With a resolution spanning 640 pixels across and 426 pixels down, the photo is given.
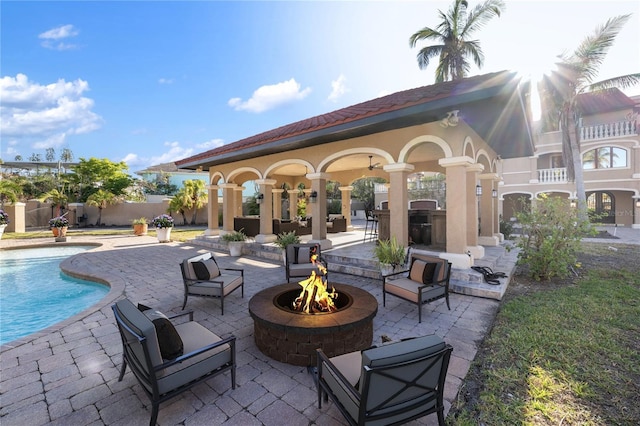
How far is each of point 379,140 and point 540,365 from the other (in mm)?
5804

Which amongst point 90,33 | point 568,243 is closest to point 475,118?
point 568,243

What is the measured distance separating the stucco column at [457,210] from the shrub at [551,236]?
5.72 feet

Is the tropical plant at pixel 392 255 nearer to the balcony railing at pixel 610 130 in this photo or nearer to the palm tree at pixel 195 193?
the palm tree at pixel 195 193

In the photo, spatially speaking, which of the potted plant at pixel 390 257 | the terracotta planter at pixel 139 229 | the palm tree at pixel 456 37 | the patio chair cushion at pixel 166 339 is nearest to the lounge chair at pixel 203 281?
the patio chair cushion at pixel 166 339

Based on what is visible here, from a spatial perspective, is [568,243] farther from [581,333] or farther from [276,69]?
[276,69]

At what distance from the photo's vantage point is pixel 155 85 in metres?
23.5

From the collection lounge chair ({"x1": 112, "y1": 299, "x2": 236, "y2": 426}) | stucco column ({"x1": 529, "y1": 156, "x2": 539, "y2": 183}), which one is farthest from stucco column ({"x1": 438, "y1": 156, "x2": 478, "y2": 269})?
stucco column ({"x1": 529, "y1": 156, "x2": 539, "y2": 183})

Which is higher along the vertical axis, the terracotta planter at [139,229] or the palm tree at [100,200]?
the palm tree at [100,200]

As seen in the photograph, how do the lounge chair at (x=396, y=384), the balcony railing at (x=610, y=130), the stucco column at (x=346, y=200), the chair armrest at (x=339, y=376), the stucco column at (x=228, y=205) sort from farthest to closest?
the balcony railing at (x=610, y=130) < the stucco column at (x=346, y=200) < the stucco column at (x=228, y=205) < the chair armrest at (x=339, y=376) < the lounge chair at (x=396, y=384)

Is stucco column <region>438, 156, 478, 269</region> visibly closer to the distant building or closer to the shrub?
the shrub

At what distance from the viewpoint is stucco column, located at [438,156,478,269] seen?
6.34 m

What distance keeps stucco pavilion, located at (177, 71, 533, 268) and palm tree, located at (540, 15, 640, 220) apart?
7554 mm

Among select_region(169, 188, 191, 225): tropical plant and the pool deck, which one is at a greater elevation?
select_region(169, 188, 191, 225): tropical plant

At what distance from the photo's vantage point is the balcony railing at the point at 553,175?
19.7m
